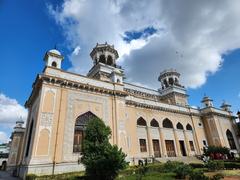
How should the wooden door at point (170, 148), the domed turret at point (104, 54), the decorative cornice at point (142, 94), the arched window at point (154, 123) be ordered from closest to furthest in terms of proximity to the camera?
the wooden door at point (170, 148), the arched window at point (154, 123), the domed turret at point (104, 54), the decorative cornice at point (142, 94)

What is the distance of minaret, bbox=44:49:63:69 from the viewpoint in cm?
1784

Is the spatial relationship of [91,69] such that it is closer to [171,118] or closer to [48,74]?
[48,74]

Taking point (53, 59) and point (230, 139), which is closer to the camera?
point (53, 59)

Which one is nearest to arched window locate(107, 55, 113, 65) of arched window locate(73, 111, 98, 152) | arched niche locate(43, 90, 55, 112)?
arched window locate(73, 111, 98, 152)

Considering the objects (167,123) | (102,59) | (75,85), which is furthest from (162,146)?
(102,59)

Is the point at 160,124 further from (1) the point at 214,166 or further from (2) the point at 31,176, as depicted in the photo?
(2) the point at 31,176

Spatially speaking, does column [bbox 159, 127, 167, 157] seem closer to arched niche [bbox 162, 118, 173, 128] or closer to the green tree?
arched niche [bbox 162, 118, 173, 128]

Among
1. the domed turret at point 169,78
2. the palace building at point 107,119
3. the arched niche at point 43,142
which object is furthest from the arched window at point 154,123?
the arched niche at point 43,142

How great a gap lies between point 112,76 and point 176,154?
1412cm

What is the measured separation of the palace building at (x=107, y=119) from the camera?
48.2 ft

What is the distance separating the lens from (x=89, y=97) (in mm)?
18297

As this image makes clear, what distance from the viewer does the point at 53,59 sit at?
1809 centimetres

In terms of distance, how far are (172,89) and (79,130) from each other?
917 inches

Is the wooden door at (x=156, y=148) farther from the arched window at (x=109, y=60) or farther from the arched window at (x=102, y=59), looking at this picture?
the arched window at (x=102, y=59)
